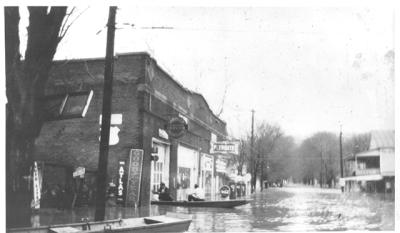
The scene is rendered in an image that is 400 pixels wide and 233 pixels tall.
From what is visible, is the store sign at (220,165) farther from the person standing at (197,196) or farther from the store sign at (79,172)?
the store sign at (79,172)

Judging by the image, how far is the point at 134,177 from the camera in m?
19.2

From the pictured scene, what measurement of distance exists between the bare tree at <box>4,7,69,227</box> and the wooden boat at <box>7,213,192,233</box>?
112 cm

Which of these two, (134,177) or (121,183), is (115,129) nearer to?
(134,177)

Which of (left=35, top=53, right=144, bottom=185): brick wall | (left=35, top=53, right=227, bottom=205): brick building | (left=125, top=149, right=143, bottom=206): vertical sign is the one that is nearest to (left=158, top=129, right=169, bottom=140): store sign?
(left=35, top=53, right=227, bottom=205): brick building

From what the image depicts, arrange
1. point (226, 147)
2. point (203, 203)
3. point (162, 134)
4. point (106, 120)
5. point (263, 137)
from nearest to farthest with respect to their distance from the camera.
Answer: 1. point (106, 120)
2. point (203, 203)
3. point (162, 134)
4. point (226, 147)
5. point (263, 137)

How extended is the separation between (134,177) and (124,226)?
27.7 ft

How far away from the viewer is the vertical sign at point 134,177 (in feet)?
62.0

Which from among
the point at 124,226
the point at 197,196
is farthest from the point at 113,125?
the point at 124,226

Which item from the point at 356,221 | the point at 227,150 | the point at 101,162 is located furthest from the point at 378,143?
the point at 227,150

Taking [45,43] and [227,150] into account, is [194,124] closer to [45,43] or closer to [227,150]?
[227,150]

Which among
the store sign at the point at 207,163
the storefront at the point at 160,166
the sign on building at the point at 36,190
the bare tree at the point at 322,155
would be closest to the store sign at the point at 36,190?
the sign on building at the point at 36,190

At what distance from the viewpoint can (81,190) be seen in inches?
737

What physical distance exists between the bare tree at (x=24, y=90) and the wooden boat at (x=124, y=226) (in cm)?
112

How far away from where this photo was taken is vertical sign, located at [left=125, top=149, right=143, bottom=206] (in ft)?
62.0
